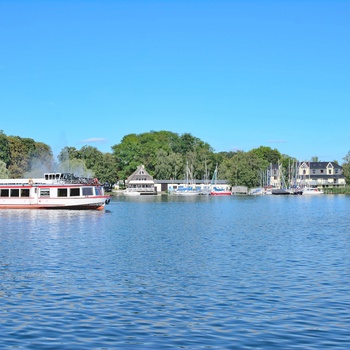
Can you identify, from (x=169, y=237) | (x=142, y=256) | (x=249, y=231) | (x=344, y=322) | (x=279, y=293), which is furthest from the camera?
(x=249, y=231)

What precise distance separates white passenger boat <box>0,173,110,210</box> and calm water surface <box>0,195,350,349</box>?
37.6 m

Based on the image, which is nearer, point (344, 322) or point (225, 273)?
point (344, 322)

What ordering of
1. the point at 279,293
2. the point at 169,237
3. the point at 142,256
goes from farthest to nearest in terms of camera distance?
the point at 169,237 < the point at 142,256 < the point at 279,293

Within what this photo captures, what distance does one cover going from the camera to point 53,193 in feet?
279

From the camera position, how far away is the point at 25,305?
869 inches

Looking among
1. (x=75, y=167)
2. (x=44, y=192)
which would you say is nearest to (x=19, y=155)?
(x=75, y=167)

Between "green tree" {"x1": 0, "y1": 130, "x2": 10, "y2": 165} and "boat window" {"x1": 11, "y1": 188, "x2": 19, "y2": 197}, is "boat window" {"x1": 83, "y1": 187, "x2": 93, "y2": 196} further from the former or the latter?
"green tree" {"x1": 0, "y1": 130, "x2": 10, "y2": 165}

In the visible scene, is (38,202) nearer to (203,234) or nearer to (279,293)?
(203,234)

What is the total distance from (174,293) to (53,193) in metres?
63.1

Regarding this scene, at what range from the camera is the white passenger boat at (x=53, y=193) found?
83750 millimetres

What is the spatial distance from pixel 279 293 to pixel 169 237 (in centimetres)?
2513

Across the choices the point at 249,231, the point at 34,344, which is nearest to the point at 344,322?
the point at 34,344

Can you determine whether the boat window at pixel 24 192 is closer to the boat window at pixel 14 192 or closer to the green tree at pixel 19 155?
the boat window at pixel 14 192

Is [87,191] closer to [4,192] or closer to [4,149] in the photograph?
[4,192]
